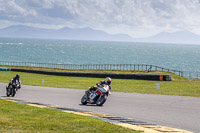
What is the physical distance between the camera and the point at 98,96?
51.1ft

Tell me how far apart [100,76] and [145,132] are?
33.4m

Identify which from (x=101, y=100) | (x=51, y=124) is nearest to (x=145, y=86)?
(x=101, y=100)

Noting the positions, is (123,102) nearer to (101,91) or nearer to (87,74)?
(101,91)

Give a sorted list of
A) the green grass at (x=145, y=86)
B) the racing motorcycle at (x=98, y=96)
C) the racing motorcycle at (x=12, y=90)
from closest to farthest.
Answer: the racing motorcycle at (x=98, y=96), the racing motorcycle at (x=12, y=90), the green grass at (x=145, y=86)

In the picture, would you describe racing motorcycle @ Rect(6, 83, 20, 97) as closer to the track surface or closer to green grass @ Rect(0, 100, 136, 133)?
the track surface

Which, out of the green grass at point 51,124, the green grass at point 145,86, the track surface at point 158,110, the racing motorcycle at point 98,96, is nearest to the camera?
the green grass at point 51,124

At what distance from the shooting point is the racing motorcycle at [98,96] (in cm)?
1480

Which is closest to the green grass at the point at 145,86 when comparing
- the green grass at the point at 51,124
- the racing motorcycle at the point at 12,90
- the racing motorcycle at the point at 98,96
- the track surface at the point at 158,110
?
the track surface at the point at 158,110

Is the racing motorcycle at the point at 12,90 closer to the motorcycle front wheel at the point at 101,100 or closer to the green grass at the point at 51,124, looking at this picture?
the motorcycle front wheel at the point at 101,100

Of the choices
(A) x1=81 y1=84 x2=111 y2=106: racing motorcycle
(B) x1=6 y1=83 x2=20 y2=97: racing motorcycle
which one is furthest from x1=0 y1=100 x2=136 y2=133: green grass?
(B) x1=6 y1=83 x2=20 y2=97: racing motorcycle

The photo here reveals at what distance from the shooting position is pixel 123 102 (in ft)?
53.9

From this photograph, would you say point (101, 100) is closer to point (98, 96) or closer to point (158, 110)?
point (98, 96)

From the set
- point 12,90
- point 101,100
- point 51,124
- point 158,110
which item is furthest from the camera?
point 12,90

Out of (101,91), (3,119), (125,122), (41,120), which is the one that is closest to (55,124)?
(41,120)
